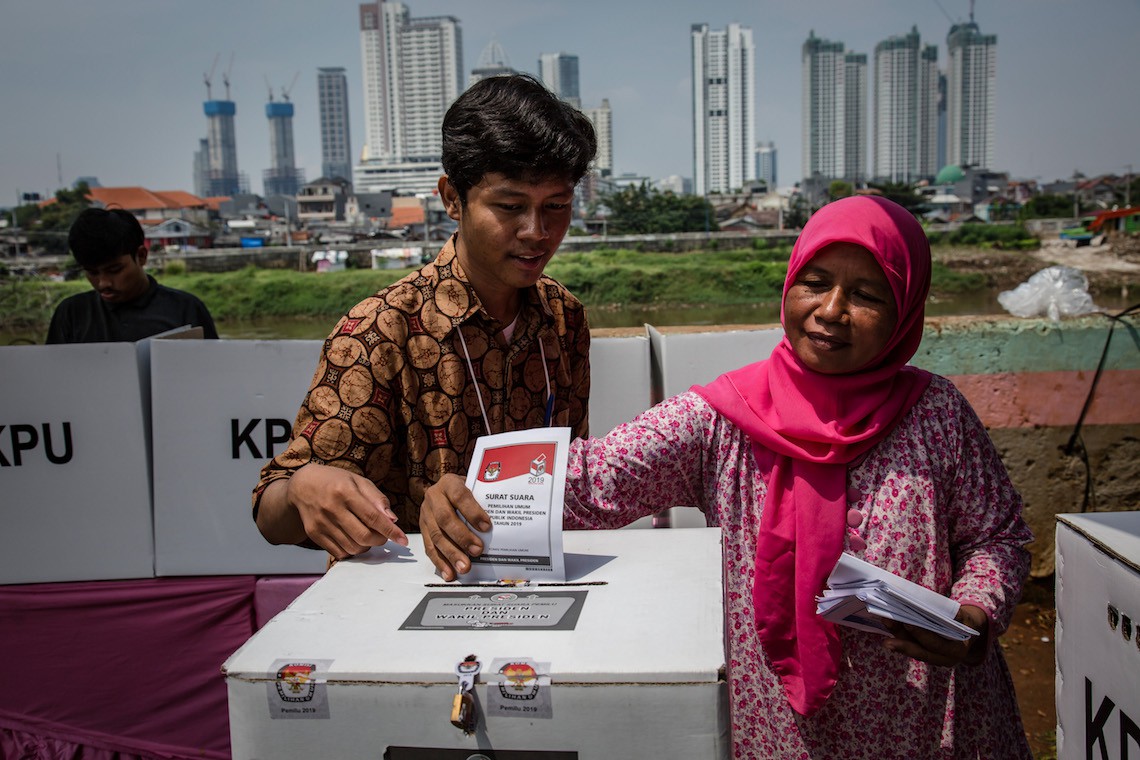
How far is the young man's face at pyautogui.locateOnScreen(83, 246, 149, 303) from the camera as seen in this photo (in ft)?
11.5

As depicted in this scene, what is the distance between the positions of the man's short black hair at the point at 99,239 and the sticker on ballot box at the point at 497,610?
2946mm

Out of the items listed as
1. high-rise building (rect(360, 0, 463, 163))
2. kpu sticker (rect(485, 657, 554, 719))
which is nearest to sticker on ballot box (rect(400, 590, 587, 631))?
kpu sticker (rect(485, 657, 554, 719))

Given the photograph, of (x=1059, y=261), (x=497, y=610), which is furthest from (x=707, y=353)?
(x=1059, y=261)

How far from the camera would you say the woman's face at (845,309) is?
4.63 ft

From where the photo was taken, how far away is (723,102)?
424ft

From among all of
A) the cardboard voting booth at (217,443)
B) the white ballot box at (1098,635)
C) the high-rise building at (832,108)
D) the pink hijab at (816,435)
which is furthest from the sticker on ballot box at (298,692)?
the high-rise building at (832,108)

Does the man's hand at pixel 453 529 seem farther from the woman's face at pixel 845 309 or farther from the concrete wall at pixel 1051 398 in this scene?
the concrete wall at pixel 1051 398

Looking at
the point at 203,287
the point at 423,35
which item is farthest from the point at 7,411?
the point at 423,35

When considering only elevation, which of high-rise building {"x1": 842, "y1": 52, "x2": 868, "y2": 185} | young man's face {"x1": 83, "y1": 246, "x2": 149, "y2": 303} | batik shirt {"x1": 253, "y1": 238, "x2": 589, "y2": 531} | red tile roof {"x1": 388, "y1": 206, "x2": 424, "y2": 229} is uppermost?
high-rise building {"x1": 842, "y1": 52, "x2": 868, "y2": 185}

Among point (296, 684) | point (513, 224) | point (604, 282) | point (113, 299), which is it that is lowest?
point (604, 282)

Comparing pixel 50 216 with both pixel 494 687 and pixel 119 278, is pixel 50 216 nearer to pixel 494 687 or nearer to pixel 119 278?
pixel 119 278

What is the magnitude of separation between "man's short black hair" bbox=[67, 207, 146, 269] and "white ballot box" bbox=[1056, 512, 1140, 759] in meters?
3.36

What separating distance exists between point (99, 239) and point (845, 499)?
312 centimetres

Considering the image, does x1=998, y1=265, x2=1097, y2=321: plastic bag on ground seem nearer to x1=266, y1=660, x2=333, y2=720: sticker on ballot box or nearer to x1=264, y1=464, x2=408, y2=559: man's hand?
x1=264, y1=464, x2=408, y2=559: man's hand
